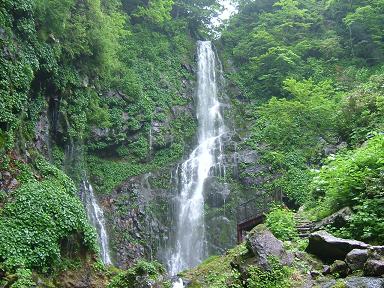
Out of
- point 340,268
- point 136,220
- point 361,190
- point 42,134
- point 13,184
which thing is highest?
point 42,134

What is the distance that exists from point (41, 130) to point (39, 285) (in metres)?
6.69

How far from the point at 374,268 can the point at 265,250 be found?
2210 millimetres

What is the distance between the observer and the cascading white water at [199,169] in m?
18.0

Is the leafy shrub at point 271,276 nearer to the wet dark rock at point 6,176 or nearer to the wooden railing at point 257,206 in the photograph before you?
the wet dark rock at point 6,176

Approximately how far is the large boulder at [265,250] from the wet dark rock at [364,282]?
1.75 meters

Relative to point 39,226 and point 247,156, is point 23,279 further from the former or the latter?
point 247,156

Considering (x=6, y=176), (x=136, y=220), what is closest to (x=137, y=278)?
(x=6, y=176)

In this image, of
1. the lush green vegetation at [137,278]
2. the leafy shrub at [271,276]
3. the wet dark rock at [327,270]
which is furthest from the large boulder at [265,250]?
the lush green vegetation at [137,278]

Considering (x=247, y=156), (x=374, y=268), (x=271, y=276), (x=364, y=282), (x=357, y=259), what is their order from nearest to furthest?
(x=364, y=282)
(x=374, y=268)
(x=357, y=259)
(x=271, y=276)
(x=247, y=156)

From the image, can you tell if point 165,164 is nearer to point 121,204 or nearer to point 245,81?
point 121,204

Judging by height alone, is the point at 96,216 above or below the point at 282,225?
below

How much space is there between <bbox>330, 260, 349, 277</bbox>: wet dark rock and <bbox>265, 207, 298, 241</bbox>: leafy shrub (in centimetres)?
286

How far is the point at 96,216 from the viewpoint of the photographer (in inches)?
680

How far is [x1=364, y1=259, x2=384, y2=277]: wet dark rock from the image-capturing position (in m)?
4.61
